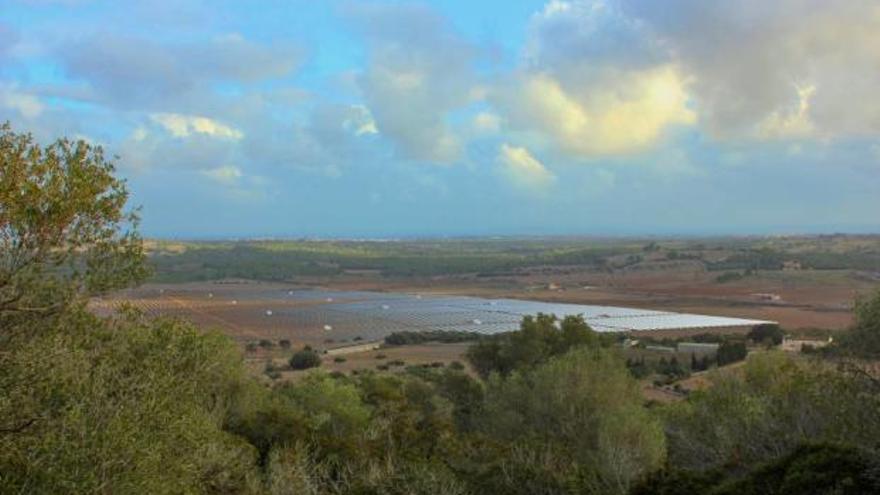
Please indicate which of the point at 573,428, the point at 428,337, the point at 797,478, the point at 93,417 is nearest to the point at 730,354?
the point at 573,428

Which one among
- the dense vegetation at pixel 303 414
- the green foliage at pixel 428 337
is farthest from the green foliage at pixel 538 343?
the green foliage at pixel 428 337

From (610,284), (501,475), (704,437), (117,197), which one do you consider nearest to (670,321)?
(610,284)

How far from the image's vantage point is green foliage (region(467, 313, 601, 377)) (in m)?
43.3

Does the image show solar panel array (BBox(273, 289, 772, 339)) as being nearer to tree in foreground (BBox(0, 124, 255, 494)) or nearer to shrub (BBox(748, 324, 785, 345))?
shrub (BBox(748, 324, 785, 345))

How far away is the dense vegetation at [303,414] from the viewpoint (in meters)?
11.2

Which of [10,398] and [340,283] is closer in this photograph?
[10,398]

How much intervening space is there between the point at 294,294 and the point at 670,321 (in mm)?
70090

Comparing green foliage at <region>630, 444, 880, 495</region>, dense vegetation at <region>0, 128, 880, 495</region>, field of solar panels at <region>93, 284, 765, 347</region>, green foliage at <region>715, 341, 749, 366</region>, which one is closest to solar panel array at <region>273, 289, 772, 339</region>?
field of solar panels at <region>93, 284, 765, 347</region>

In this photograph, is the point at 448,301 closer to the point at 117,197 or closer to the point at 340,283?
the point at 340,283

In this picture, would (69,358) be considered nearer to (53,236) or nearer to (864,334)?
(53,236)

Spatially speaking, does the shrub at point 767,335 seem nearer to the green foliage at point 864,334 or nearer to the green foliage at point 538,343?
the green foliage at point 538,343

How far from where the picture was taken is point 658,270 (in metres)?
162

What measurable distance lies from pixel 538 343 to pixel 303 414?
1677 centimetres

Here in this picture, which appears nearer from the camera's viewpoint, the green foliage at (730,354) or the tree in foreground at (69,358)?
the tree in foreground at (69,358)
